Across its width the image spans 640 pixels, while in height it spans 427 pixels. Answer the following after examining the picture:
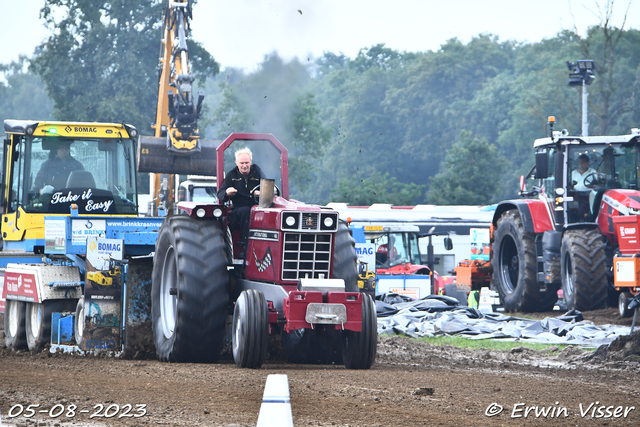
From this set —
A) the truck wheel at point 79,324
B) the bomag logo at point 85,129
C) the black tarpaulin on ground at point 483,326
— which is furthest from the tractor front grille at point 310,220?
the bomag logo at point 85,129

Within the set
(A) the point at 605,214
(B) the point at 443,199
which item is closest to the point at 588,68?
(A) the point at 605,214

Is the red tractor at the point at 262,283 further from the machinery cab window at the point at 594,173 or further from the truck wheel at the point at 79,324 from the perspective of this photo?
the machinery cab window at the point at 594,173

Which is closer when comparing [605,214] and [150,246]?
[150,246]

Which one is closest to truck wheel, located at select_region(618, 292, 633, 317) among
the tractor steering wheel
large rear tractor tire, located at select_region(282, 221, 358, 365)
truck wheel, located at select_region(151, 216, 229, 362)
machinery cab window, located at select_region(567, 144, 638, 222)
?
machinery cab window, located at select_region(567, 144, 638, 222)

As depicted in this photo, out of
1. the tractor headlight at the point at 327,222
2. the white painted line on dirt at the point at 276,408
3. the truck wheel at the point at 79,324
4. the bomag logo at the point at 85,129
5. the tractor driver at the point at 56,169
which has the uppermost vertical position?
the bomag logo at the point at 85,129

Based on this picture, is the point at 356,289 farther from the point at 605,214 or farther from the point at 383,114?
the point at 383,114

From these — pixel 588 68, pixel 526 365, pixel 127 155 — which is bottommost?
pixel 526 365

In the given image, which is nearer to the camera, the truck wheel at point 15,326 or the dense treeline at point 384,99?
the truck wheel at point 15,326

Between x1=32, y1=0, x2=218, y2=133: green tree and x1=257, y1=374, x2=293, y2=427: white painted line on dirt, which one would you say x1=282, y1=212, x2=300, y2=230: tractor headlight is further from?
x1=32, y1=0, x2=218, y2=133: green tree

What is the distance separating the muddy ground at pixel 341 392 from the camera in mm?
5730

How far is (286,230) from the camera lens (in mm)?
8430

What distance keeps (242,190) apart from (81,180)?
5992 mm

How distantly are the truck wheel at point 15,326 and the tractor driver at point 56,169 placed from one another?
2.11 meters

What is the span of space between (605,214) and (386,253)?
7.08 m
